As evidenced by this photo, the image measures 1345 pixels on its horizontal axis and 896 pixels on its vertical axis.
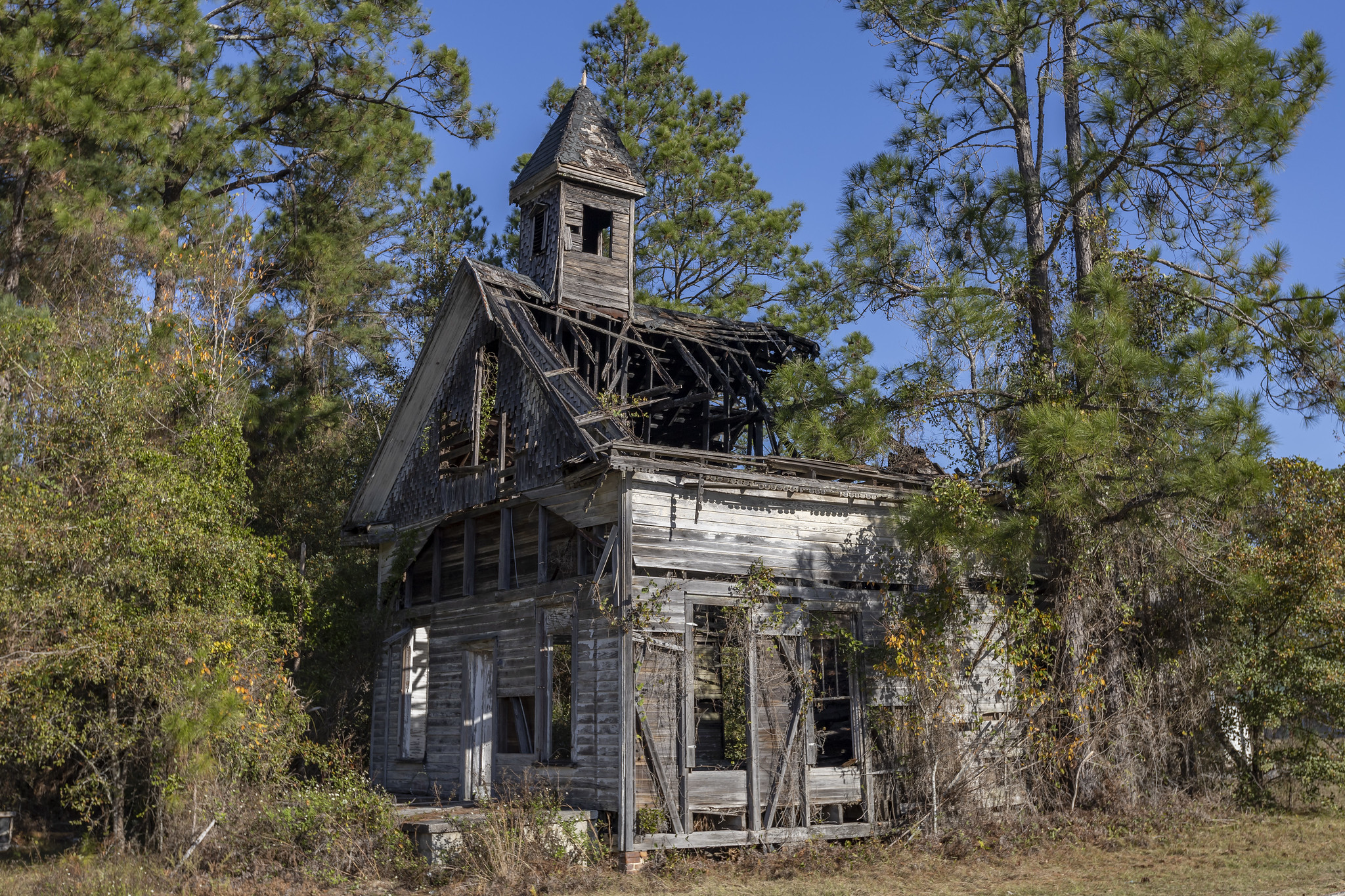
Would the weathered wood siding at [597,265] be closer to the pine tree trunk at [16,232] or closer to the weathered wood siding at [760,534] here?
the weathered wood siding at [760,534]

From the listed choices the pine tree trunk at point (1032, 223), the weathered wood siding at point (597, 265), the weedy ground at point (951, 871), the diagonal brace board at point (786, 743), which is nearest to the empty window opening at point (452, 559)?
the weathered wood siding at point (597, 265)

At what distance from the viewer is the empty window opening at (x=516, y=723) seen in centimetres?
1688

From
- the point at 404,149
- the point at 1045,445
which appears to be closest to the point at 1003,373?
the point at 1045,445

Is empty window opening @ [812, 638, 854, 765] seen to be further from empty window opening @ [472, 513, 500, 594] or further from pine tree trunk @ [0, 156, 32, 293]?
pine tree trunk @ [0, 156, 32, 293]

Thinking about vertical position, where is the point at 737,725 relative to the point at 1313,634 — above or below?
below

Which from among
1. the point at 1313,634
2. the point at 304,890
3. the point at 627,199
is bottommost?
the point at 304,890

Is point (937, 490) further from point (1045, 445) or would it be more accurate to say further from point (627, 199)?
point (627, 199)

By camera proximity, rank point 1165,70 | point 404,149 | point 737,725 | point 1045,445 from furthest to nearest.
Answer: point 404,149
point 737,725
point 1165,70
point 1045,445

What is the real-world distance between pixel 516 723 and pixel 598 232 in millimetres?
9462

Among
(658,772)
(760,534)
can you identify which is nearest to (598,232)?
(760,534)

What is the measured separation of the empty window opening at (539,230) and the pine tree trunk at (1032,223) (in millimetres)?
8435

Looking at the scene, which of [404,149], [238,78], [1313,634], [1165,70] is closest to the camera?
[1165,70]

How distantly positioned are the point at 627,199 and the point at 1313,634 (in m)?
13.5

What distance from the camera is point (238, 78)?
25406 mm
